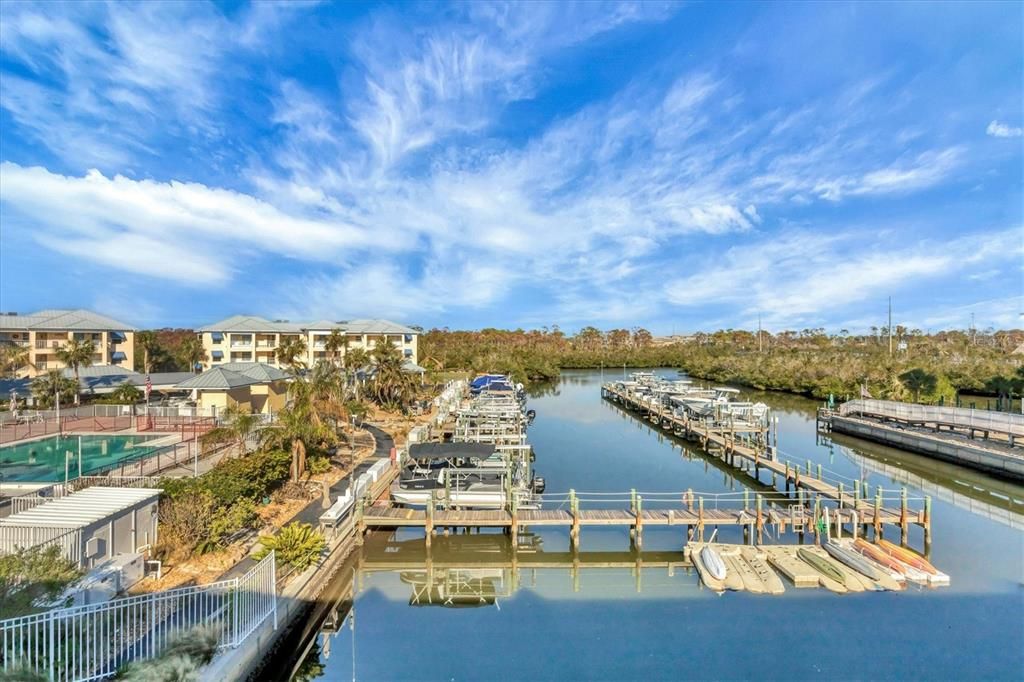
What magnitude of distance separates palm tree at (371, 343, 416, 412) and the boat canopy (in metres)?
18.4

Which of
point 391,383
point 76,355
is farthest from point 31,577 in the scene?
point 76,355

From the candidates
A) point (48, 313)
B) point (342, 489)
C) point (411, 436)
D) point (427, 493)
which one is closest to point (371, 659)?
point (427, 493)

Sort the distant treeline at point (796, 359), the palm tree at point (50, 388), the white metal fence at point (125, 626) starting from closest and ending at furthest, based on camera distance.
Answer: the white metal fence at point (125, 626)
the palm tree at point (50, 388)
the distant treeline at point (796, 359)

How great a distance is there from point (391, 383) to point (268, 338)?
26282 millimetres

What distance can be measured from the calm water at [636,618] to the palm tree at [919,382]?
1218 inches

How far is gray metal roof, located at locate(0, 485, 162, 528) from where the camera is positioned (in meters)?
10.9

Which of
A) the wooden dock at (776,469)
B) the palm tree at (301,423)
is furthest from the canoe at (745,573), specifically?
the palm tree at (301,423)

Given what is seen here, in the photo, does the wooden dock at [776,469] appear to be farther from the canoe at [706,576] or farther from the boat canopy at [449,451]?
the boat canopy at [449,451]

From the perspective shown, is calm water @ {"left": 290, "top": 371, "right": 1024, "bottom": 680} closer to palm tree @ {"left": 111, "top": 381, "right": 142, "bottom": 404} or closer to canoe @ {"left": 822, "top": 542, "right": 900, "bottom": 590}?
canoe @ {"left": 822, "top": 542, "right": 900, "bottom": 590}

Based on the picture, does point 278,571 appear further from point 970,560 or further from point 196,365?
point 196,365

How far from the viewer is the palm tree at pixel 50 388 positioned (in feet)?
107

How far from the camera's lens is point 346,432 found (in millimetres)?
30500

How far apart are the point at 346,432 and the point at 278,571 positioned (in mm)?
18630

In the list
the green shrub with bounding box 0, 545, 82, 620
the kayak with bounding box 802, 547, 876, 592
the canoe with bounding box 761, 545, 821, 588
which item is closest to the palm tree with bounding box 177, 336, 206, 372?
the green shrub with bounding box 0, 545, 82, 620
